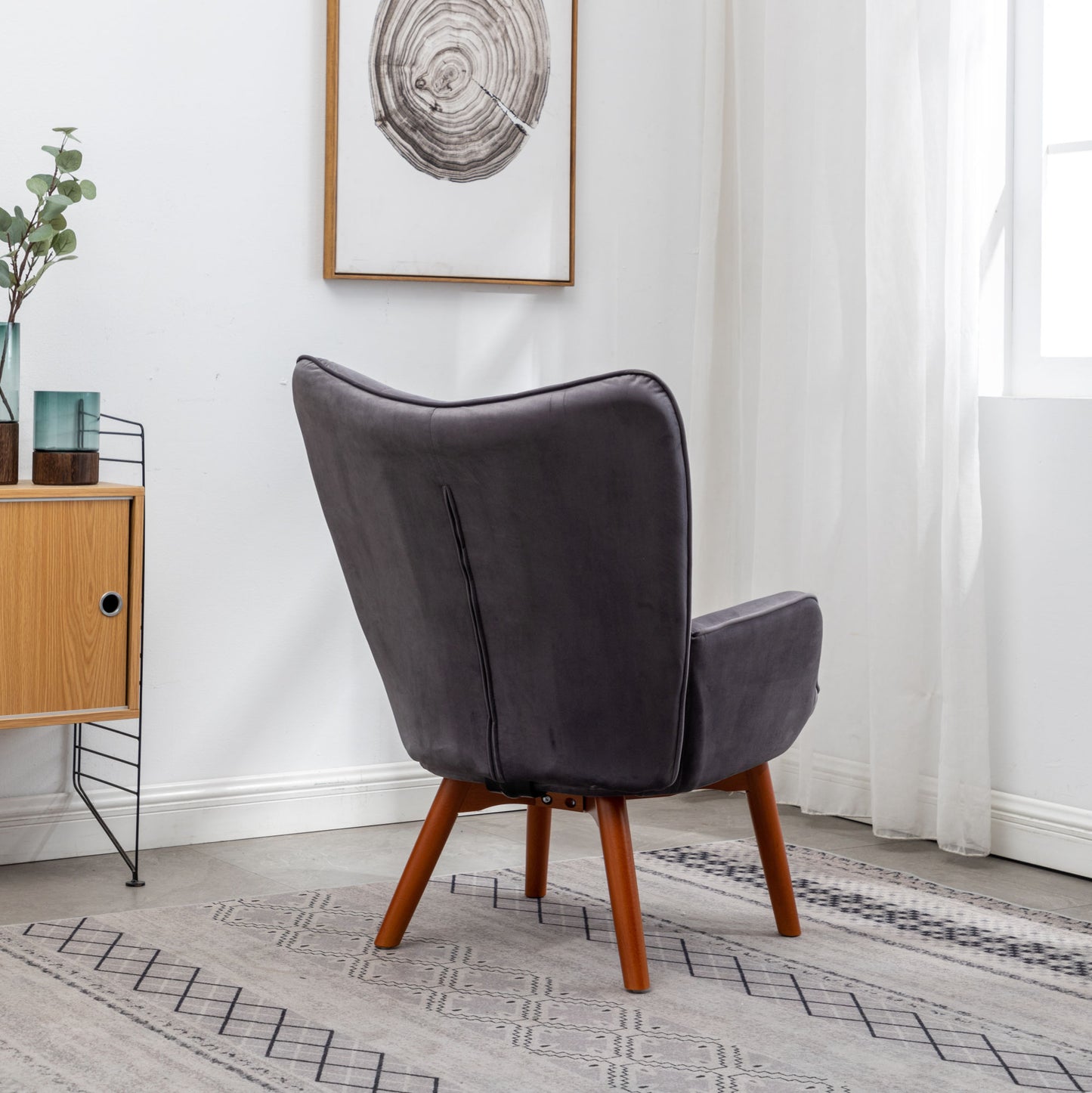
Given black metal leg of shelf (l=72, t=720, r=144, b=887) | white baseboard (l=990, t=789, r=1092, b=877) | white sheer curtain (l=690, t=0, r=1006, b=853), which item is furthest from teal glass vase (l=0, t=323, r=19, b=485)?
white baseboard (l=990, t=789, r=1092, b=877)

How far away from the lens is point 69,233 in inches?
95.4

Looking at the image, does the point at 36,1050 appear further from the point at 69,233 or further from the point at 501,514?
the point at 69,233

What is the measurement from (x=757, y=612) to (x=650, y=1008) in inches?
22.1

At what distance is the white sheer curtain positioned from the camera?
279cm

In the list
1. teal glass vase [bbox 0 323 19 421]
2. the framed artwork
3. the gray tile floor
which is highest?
the framed artwork

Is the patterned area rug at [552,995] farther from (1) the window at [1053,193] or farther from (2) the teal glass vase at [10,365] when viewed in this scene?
(1) the window at [1053,193]

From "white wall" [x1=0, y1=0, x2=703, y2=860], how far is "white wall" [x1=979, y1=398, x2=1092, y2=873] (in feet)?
3.38

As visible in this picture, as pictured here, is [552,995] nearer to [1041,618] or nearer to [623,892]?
[623,892]

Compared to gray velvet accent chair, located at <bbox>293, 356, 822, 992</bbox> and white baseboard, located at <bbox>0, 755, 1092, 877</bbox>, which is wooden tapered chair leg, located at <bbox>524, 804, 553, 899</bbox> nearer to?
gray velvet accent chair, located at <bbox>293, 356, 822, 992</bbox>

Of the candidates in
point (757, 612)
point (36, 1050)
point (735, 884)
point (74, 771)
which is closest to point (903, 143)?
point (757, 612)

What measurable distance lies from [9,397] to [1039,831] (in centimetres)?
202

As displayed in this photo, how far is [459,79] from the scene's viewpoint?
304 centimetres

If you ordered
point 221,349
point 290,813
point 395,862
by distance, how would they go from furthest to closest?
point 290,813, point 221,349, point 395,862

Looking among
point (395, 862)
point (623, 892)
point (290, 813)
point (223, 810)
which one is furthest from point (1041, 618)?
point (223, 810)
